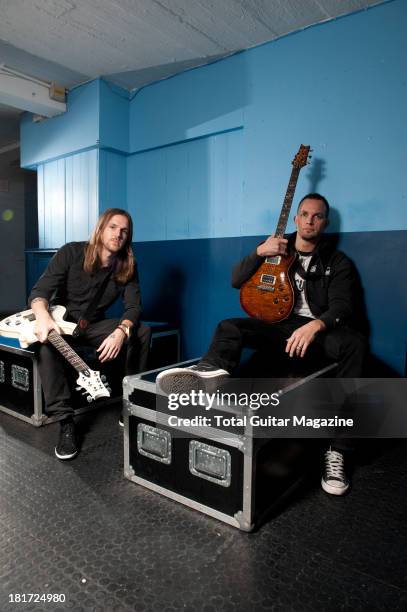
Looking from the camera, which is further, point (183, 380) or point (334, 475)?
point (334, 475)

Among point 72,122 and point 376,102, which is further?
point 72,122

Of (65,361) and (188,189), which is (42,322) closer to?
(65,361)

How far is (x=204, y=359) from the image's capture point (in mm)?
1858

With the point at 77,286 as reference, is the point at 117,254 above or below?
above

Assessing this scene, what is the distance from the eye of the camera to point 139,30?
2500 mm

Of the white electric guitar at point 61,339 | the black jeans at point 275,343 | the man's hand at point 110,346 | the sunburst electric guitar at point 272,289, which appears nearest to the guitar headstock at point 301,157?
the sunburst electric guitar at point 272,289

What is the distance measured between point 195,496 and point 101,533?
14.3 inches

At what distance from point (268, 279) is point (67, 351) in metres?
1.14

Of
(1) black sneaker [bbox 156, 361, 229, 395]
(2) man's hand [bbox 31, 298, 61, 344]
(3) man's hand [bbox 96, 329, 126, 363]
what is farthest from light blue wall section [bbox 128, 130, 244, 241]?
(1) black sneaker [bbox 156, 361, 229, 395]

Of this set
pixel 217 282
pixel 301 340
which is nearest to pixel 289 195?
pixel 217 282

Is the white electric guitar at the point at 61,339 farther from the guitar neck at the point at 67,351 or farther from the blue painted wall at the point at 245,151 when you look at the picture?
the blue painted wall at the point at 245,151

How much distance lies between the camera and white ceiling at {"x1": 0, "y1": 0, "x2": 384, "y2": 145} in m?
2.26

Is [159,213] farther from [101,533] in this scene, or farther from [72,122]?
[101,533]

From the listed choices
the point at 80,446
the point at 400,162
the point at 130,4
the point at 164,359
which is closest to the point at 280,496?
the point at 80,446
